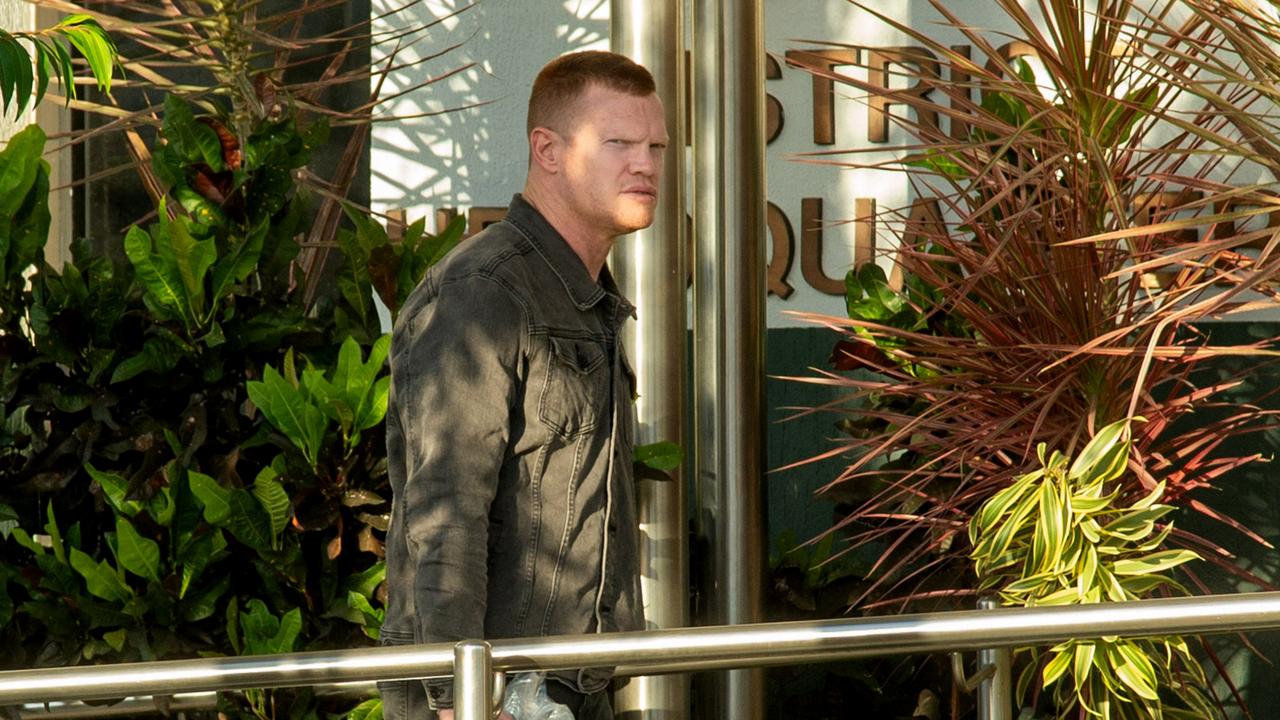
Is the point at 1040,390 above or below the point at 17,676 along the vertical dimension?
above

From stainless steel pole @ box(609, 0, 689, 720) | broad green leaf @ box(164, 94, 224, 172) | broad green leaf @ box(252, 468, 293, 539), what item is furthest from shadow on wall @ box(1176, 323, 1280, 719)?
broad green leaf @ box(164, 94, 224, 172)

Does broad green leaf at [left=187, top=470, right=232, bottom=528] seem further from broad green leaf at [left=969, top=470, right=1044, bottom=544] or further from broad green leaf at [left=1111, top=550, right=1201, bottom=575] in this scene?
broad green leaf at [left=1111, top=550, right=1201, bottom=575]

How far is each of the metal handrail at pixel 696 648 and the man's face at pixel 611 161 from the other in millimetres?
840

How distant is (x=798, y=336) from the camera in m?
4.58

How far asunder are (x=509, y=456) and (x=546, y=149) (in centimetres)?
54

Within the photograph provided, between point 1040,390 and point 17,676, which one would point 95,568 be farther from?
point 1040,390

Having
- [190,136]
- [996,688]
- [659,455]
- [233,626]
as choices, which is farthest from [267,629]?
[996,688]

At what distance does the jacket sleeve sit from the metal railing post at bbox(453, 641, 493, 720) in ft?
1.09

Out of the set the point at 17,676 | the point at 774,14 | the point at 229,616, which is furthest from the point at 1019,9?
the point at 17,676

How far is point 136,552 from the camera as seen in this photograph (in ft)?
10.4

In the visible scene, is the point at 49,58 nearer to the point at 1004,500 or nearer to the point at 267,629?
the point at 267,629

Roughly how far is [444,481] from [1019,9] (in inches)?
64.5

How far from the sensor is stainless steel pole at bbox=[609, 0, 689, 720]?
3.66m

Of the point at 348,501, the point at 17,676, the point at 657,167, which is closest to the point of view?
the point at 17,676
